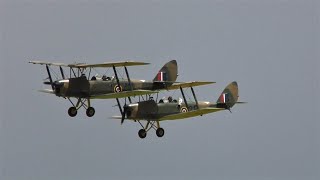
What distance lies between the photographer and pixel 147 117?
7594 centimetres

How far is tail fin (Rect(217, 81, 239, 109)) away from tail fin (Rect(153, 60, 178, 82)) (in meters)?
3.44

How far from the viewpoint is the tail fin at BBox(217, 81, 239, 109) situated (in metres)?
80.9

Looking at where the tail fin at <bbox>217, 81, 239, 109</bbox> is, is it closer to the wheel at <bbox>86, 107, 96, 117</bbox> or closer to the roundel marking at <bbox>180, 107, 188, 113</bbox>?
the roundel marking at <bbox>180, 107, 188, 113</bbox>

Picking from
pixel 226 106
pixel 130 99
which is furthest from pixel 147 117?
pixel 226 106

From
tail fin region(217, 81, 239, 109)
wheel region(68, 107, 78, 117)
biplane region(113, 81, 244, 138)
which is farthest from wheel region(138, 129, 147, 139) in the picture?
tail fin region(217, 81, 239, 109)

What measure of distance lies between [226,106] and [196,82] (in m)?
4.43

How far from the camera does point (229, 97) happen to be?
81438 millimetres

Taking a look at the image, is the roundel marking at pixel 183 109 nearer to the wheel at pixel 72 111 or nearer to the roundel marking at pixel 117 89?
the roundel marking at pixel 117 89

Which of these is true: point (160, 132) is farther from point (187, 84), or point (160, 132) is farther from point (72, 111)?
point (72, 111)

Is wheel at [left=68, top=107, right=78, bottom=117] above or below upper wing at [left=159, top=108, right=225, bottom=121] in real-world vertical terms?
above

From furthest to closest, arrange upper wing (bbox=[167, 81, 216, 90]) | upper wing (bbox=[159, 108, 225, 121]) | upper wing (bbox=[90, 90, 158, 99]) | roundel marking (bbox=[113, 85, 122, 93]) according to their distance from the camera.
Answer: upper wing (bbox=[167, 81, 216, 90]) < upper wing (bbox=[159, 108, 225, 121]) < roundel marking (bbox=[113, 85, 122, 93]) < upper wing (bbox=[90, 90, 158, 99])

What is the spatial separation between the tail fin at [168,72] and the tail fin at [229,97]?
3.44m

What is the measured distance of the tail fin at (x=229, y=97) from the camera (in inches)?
3187

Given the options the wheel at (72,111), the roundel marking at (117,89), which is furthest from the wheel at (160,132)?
the wheel at (72,111)
